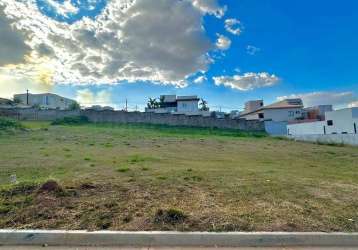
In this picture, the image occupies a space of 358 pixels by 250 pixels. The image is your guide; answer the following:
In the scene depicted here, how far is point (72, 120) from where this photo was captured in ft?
107

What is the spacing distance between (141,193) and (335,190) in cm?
438

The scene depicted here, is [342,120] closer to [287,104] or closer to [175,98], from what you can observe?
[287,104]

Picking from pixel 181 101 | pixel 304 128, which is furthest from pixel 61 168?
pixel 181 101

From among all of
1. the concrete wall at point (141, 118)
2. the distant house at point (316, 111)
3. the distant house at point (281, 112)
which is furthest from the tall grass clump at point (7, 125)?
the distant house at point (316, 111)

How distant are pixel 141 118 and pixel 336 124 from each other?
24.8 metres

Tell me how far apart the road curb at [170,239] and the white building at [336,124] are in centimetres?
3189

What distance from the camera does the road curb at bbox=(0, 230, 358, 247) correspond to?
11.6ft

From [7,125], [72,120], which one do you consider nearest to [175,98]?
[72,120]

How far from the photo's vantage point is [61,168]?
8789mm

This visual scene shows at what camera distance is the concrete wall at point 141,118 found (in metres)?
34.1

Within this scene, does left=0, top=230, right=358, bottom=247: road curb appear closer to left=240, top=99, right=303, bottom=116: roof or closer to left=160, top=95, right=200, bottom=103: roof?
left=240, top=99, right=303, bottom=116: roof

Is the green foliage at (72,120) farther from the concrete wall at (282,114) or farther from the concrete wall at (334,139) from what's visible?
the concrete wall at (282,114)

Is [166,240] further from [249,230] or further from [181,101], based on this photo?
[181,101]

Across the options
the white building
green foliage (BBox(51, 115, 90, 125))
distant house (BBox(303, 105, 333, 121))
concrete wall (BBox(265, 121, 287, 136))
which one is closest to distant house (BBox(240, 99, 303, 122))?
distant house (BBox(303, 105, 333, 121))
